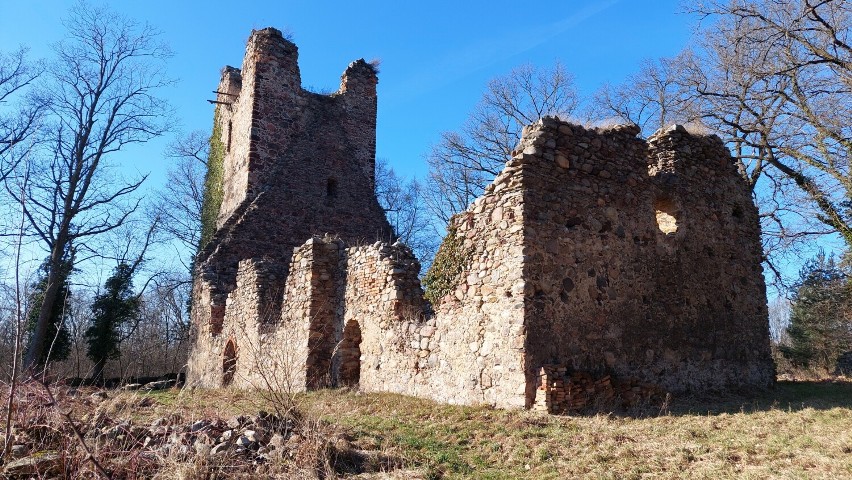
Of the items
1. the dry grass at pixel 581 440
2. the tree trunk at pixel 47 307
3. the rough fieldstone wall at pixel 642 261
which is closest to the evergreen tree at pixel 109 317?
the tree trunk at pixel 47 307

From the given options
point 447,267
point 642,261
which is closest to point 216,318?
point 447,267

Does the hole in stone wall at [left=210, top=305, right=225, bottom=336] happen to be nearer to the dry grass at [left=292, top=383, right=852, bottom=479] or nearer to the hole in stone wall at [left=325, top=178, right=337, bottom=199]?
the hole in stone wall at [left=325, top=178, right=337, bottom=199]

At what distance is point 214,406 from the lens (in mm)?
7098

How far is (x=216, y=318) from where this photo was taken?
16469mm

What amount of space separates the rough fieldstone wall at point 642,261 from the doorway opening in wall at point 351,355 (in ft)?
15.2

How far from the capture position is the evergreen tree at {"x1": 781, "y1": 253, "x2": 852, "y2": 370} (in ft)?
55.8

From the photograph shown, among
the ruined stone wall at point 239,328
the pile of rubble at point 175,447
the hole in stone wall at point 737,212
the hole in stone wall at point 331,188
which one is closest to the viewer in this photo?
the pile of rubble at point 175,447

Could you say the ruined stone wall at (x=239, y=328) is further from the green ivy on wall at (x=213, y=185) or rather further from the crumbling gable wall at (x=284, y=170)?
the green ivy on wall at (x=213, y=185)

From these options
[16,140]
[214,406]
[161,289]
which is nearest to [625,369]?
[214,406]

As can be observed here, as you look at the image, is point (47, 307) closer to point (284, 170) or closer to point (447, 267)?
point (284, 170)

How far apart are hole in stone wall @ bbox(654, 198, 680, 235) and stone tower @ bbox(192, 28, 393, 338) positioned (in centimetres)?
946

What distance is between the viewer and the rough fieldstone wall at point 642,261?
7.96m

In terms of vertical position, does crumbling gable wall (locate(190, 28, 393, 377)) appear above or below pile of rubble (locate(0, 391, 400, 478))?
above

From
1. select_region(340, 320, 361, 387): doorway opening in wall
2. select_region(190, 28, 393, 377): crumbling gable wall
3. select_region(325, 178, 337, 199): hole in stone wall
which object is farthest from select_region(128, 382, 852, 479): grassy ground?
select_region(325, 178, 337, 199): hole in stone wall
